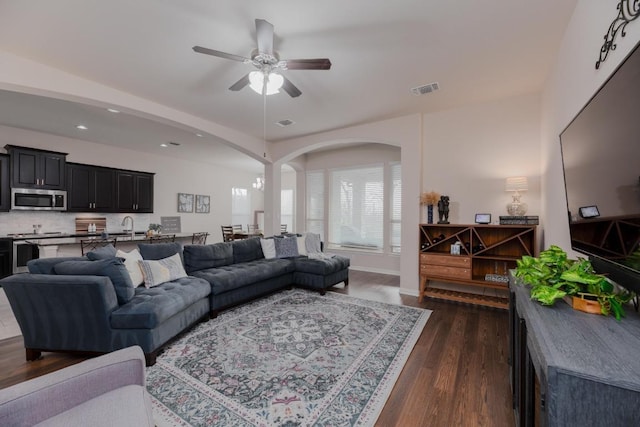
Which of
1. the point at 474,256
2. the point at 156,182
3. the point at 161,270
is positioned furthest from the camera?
the point at 156,182

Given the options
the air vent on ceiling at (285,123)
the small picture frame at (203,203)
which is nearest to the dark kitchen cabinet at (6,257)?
the small picture frame at (203,203)

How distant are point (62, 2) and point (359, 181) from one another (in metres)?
5.29

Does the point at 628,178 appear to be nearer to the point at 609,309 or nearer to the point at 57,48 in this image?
the point at 609,309

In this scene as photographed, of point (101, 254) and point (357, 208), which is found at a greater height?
point (357, 208)

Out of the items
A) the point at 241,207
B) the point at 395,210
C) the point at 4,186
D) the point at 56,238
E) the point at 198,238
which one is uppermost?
the point at 4,186

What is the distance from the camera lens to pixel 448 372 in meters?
2.28

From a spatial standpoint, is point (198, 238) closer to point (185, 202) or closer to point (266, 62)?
point (185, 202)

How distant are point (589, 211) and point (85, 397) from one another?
105 inches

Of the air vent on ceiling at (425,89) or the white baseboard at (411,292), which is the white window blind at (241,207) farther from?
the air vent on ceiling at (425,89)

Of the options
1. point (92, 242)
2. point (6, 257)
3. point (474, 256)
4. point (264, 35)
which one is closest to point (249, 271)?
point (264, 35)

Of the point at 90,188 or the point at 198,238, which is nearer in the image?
the point at 90,188

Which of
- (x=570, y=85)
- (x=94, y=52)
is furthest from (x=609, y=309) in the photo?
(x=94, y=52)

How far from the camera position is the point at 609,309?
1.17 meters

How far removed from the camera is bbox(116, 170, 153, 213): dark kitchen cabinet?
21.6 feet
